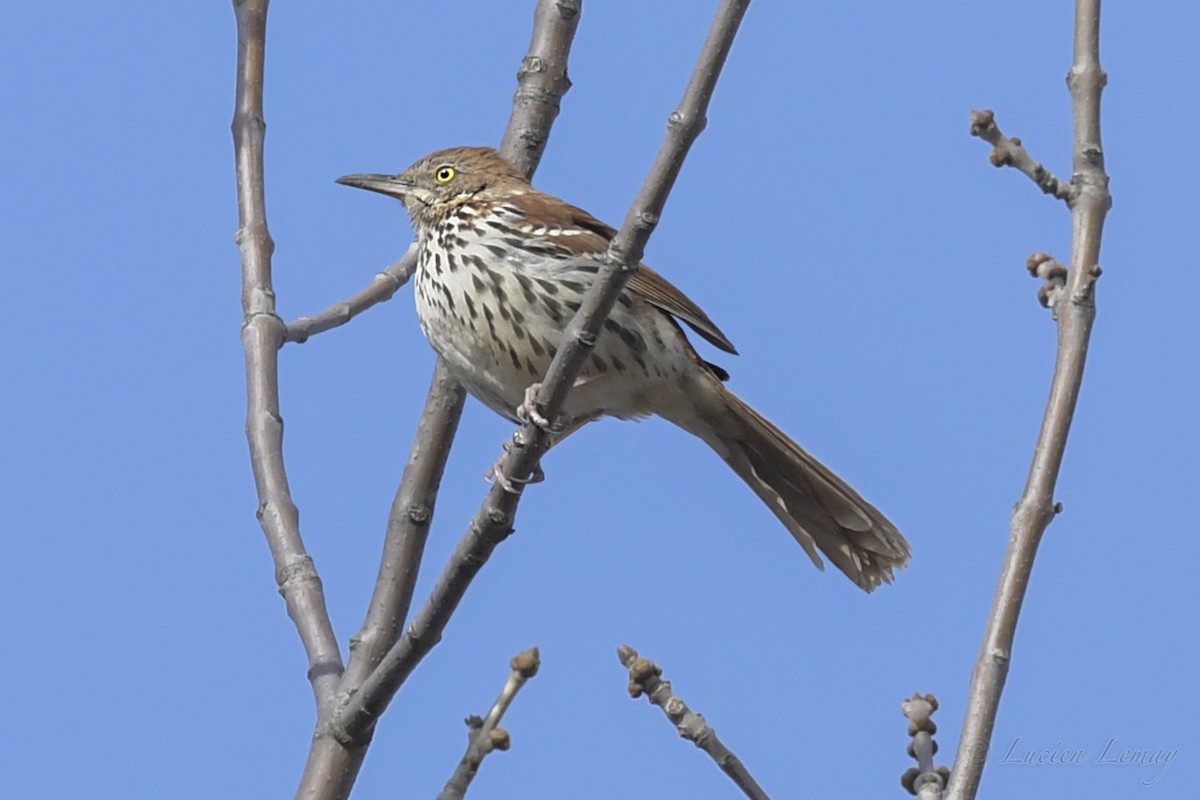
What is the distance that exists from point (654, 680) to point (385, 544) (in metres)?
1.31

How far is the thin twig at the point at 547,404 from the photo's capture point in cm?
307

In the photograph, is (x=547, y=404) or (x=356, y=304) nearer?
(x=547, y=404)

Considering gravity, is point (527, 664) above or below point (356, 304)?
below

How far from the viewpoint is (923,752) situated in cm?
328

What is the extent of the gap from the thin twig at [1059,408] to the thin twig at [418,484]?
Result: 4.62ft

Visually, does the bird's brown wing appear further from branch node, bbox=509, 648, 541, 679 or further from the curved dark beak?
branch node, bbox=509, 648, 541, 679

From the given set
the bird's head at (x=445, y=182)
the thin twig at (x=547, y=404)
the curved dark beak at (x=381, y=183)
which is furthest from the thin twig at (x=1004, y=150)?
the curved dark beak at (x=381, y=183)

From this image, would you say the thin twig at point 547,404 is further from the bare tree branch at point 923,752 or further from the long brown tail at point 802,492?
the long brown tail at point 802,492

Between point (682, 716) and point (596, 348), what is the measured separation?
2.02 meters

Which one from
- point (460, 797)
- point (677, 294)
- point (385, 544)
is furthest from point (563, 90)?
point (460, 797)

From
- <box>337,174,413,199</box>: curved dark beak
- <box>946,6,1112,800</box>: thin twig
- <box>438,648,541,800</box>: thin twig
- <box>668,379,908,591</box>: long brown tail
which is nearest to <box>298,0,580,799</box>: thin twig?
<box>438,648,541,800</box>: thin twig

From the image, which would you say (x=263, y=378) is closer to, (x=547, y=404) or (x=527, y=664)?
(x=547, y=404)

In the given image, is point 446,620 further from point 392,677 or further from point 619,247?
point 619,247

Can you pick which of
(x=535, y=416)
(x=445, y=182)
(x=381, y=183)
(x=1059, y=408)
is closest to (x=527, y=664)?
(x=535, y=416)
